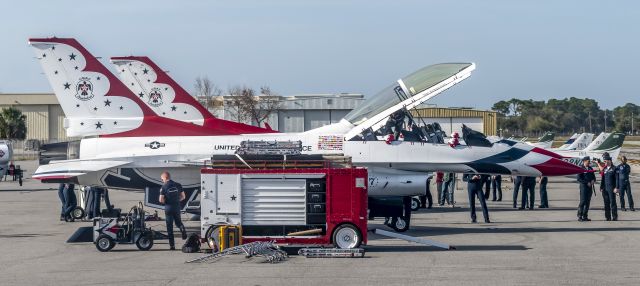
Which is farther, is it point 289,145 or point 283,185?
point 289,145

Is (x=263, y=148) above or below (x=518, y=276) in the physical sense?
above

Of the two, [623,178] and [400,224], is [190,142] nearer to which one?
[400,224]

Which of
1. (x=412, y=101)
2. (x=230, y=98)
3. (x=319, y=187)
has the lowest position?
(x=319, y=187)

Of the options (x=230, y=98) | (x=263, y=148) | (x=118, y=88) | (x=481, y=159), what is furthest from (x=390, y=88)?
(x=230, y=98)

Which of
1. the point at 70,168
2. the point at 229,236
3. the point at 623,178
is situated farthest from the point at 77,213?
the point at 623,178

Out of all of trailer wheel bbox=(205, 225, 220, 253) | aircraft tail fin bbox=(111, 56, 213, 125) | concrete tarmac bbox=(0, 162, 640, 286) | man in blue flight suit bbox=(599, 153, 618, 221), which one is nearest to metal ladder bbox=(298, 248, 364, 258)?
concrete tarmac bbox=(0, 162, 640, 286)

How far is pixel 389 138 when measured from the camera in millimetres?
20281

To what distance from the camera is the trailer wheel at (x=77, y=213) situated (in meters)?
23.4

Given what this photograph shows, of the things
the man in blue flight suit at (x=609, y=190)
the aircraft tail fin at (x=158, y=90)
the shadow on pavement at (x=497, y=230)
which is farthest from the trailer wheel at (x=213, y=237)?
the man in blue flight suit at (x=609, y=190)

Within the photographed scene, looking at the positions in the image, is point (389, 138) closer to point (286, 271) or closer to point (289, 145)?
point (289, 145)

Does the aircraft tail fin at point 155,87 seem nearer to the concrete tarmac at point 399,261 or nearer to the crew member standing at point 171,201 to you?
the concrete tarmac at point 399,261

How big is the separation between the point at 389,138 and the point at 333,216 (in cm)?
479

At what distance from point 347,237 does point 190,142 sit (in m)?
5.78

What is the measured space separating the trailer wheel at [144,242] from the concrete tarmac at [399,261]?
0.78ft
